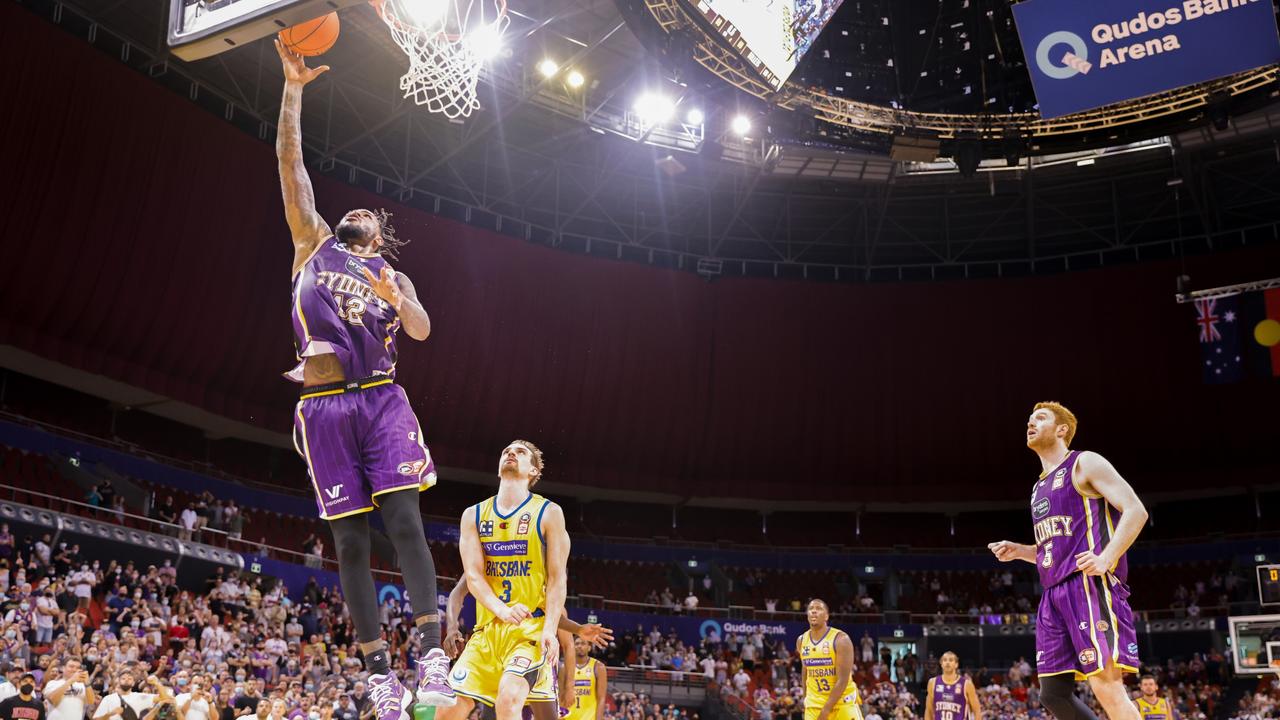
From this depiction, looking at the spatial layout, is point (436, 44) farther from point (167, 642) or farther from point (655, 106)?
point (655, 106)

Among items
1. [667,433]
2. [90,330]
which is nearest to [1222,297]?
[667,433]

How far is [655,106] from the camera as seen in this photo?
30.4m

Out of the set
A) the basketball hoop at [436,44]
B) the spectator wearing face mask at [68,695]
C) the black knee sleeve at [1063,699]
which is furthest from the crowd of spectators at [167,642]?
the black knee sleeve at [1063,699]

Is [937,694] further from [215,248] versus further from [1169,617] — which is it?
[1169,617]

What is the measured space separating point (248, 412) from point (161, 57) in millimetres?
9392

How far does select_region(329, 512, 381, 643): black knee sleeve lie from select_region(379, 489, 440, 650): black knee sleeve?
212 mm

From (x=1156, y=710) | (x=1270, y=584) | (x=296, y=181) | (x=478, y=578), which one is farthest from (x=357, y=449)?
(x=1270, y=584)

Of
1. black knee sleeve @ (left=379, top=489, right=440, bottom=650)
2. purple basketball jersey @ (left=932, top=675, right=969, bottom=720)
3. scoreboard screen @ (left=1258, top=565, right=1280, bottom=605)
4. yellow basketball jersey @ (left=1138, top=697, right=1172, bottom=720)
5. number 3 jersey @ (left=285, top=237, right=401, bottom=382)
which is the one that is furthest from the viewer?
scoreboard screen @ (left=1258, top=565, right=1280, bottom=605)

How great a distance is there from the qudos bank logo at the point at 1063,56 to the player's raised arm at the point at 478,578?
16.7m

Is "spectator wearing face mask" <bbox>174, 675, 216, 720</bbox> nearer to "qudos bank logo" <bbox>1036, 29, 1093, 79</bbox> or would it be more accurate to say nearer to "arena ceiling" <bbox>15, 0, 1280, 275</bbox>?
"arena ceiling" <bbox>15, 0, 1280, 275</bbox>

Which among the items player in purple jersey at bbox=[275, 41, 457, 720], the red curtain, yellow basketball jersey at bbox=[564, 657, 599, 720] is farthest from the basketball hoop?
the red curtain

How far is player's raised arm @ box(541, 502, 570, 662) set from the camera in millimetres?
7363

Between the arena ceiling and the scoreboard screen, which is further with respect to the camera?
the arena ceiling

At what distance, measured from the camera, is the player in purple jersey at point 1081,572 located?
749 cm
